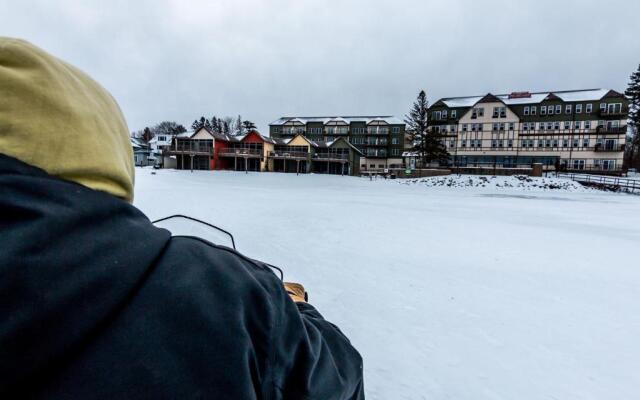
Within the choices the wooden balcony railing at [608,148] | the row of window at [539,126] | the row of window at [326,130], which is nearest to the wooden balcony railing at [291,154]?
the row of window at [326,130]

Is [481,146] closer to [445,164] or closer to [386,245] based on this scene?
[445,164]

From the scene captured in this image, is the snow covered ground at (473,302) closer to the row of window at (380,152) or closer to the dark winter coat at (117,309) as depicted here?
the dark winter coat at (117,309)

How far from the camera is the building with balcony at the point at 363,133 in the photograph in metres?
63.4

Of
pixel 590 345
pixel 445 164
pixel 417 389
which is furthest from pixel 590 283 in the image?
pixel 445 164

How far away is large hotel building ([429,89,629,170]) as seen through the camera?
1837 inches

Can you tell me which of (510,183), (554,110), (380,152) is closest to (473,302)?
(510,183)

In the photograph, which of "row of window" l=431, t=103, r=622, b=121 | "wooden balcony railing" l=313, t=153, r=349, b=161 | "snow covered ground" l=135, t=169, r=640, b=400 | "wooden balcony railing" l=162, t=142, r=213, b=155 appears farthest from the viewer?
"wooden balcony railing" l=313, t=153, r=349, b=161

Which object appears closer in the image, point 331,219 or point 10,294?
point 10,294

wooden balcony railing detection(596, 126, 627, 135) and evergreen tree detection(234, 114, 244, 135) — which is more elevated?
evergreen tree detection(234, 114, 244, 135)

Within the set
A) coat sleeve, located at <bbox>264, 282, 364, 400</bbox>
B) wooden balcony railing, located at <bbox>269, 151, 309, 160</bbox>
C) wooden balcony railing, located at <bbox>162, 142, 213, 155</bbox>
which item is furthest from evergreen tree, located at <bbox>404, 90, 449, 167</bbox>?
coat sleeve, located at <bbox>264, 282, 364, 400</bbox>

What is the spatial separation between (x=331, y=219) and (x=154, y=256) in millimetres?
9449

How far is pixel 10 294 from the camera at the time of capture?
1.99ft

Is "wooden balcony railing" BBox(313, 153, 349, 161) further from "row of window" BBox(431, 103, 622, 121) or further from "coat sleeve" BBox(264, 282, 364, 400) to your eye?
"coat sleeve" BBox(264, 282, 364, 400)

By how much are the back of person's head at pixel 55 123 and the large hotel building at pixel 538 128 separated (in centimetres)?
5593
